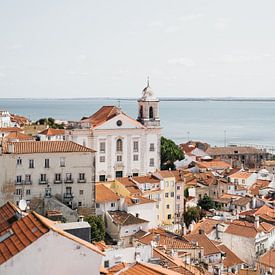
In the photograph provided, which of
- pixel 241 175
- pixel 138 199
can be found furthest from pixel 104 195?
pixel 241 175

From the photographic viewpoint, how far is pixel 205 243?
22.7 meters

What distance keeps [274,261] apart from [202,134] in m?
93.7

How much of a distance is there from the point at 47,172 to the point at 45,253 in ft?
61.5

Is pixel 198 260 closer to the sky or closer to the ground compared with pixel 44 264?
closer to the ground

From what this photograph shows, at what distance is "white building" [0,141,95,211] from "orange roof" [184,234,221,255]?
5.21 meters

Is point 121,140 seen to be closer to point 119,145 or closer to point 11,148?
point 119,145

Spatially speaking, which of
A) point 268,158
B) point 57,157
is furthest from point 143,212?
point 268,158

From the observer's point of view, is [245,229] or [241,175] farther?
[241,175]

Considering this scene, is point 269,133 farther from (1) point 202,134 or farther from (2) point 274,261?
(2) point 274,261

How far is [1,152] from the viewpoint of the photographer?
24.5 meters

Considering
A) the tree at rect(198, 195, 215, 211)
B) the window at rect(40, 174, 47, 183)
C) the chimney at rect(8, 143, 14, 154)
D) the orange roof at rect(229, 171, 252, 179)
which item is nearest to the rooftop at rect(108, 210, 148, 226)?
the window at rect(40, 174, 47, 183)

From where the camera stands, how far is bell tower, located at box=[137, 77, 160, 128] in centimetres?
4156

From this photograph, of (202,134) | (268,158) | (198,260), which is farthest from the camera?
(202,134)

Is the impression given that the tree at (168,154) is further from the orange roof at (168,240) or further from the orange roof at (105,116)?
the orange roof at (168,240)
